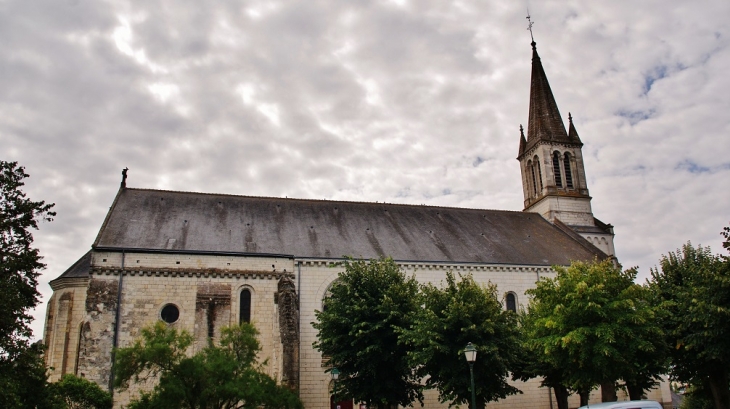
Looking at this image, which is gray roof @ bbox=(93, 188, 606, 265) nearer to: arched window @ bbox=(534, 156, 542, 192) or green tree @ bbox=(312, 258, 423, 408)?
arched window @ bbox=(534, 156, 542, 192)

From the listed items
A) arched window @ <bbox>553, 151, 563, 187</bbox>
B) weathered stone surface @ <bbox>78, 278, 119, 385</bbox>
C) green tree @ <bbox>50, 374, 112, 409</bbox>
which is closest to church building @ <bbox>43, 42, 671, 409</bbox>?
weathered stone surface @ <bbox>78, 278, 119, 385</bbox>

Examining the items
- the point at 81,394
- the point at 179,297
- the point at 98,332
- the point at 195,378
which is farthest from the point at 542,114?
the point at 81,394

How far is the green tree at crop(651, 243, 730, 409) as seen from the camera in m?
23.5

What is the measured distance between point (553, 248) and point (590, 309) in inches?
693

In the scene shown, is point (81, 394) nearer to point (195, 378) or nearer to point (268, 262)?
point (195, 378)

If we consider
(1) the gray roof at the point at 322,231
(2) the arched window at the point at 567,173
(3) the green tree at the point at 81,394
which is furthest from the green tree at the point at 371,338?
(2) the arched window at the point at 567,173

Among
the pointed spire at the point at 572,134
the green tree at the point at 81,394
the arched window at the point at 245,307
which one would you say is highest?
the pointed spire at the point at 572,134

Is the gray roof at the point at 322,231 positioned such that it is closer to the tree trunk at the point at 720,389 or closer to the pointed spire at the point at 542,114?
the pointed spire at the point at 542,114

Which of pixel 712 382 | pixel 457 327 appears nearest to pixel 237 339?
pixel 457 327

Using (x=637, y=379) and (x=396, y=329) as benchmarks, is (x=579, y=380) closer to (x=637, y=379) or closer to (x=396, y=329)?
(x=637, y=379)

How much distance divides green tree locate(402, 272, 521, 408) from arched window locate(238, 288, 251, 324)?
421 inches

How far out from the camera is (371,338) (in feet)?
91.2

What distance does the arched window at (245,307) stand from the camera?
109ft

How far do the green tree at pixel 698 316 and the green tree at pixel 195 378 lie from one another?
55.8 feet
